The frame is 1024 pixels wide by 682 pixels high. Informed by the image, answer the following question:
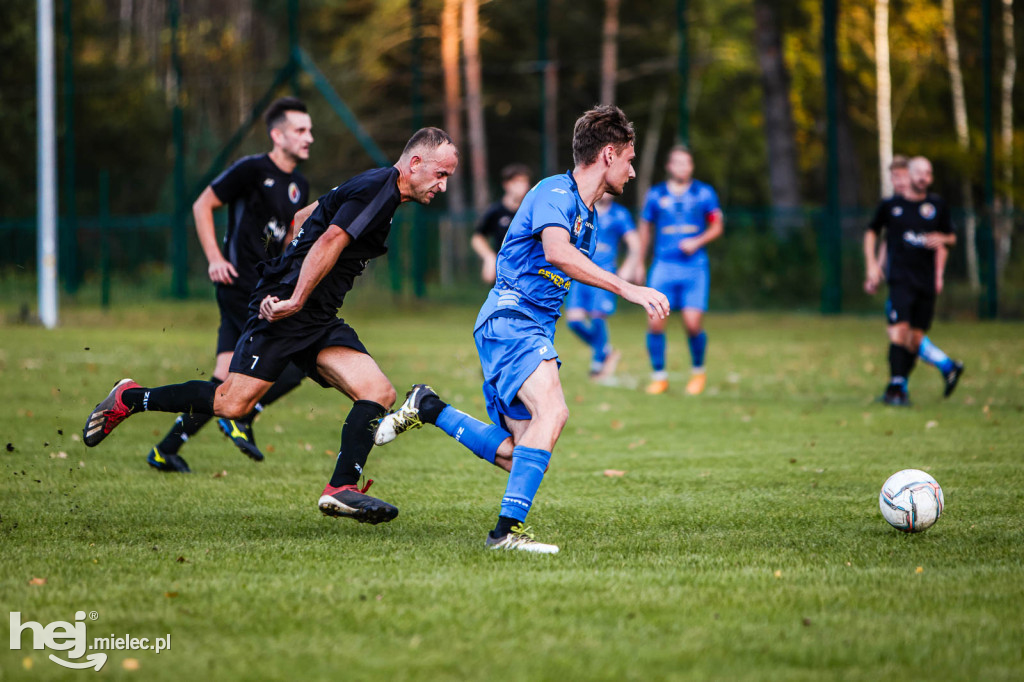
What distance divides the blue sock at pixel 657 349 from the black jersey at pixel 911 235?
93.6 inches

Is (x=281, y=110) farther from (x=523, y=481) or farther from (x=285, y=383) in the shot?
(x=523, y=481)

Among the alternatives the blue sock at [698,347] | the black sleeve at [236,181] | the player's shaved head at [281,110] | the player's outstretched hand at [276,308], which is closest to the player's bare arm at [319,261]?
the player's outstretched hand at [276,308]

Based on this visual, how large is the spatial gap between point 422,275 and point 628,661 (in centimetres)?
2256

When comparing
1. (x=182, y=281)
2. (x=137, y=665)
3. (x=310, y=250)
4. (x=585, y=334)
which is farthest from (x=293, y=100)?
(x=182, y=281)

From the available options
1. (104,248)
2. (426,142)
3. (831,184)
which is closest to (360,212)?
(426,142)

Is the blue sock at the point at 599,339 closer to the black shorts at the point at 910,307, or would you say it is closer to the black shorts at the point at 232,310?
the black shorts at the point at 910,307

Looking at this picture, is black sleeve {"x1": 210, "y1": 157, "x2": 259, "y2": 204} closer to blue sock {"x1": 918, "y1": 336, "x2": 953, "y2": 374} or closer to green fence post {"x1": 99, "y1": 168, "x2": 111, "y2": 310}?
blue sock {"x1": 918, "y1": 336, "x2": 953, "y2": 374}

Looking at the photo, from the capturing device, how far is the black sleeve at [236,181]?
7.09m

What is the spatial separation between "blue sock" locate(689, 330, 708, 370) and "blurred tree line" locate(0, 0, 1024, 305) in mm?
21095

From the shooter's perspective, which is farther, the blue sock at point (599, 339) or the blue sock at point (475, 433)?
the blue sock at point (599, 339)

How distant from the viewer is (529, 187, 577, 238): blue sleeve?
493 cm

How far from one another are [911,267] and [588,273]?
6.89 m

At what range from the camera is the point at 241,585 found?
4246mm

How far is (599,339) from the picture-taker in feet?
42.1
